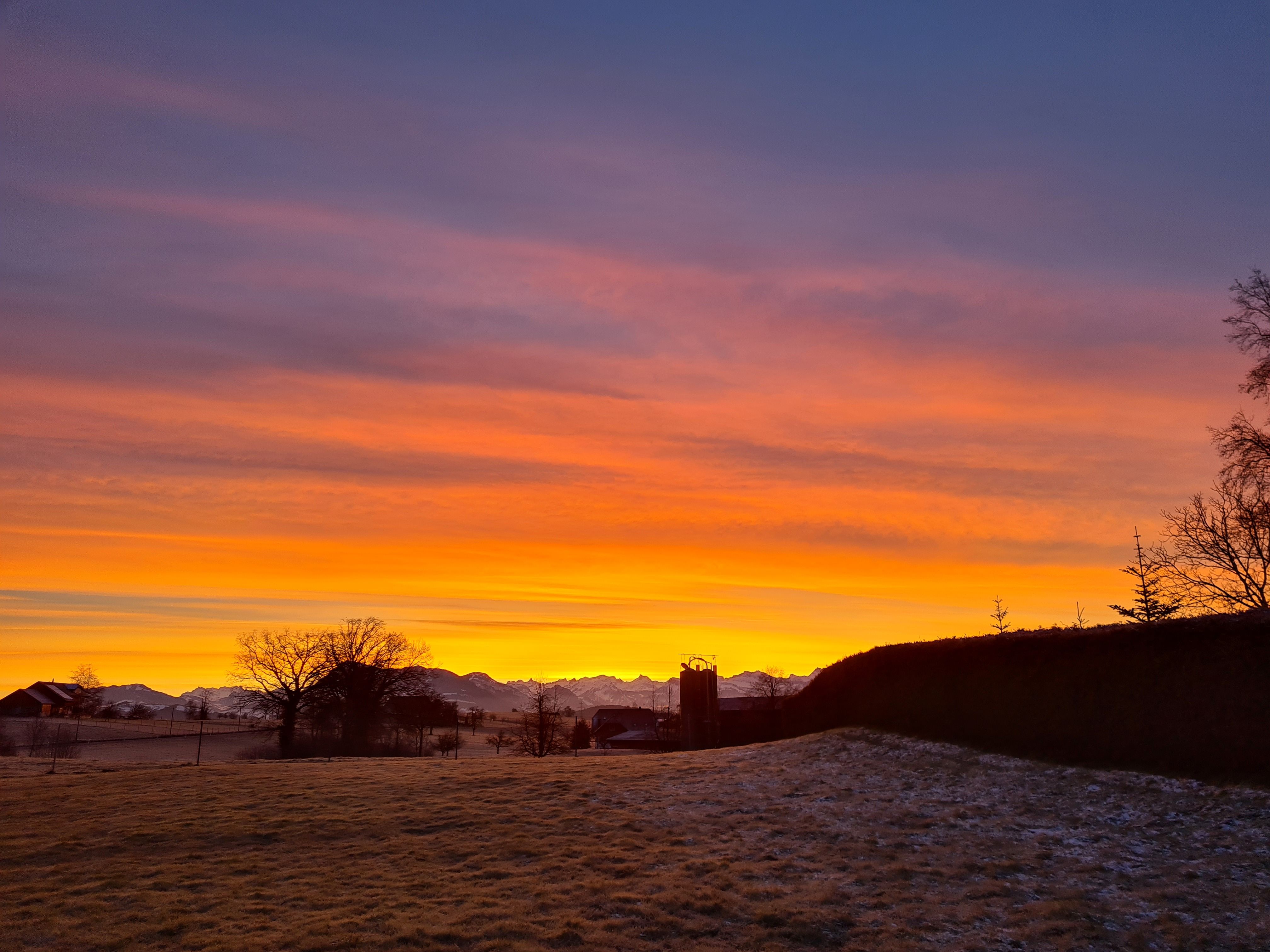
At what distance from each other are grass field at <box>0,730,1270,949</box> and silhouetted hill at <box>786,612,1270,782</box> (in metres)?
1.24

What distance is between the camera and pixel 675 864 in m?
19.8

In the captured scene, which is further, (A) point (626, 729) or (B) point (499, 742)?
(A) point (626, 729)

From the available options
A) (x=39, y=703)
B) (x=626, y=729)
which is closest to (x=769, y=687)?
(x=626, y=729)

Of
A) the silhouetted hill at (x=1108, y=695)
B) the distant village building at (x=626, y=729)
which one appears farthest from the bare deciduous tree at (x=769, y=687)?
the silhouetted hill at (x=1108, y=695)

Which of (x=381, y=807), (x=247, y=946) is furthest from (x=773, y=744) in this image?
(x=247, y=946)

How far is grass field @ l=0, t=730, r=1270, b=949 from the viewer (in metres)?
15.2

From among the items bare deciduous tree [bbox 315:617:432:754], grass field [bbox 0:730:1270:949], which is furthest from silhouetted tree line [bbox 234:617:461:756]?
grass field [bbox 0:730:1270:949]

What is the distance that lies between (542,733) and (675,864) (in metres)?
69.4

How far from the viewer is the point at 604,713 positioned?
141875 millimetres

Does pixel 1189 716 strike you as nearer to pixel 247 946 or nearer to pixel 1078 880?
pixel 1078 880

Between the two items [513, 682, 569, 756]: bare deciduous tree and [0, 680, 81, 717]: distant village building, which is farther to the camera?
[0, 680, 81, 717]: distant village building

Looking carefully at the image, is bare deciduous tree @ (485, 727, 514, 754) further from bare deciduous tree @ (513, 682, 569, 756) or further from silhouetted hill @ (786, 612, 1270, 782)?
silhouetted hill @ (786, 612, 1270, 782)

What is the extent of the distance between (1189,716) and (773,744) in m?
19.8

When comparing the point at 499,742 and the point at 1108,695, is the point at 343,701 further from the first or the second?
the point at 1108,695
